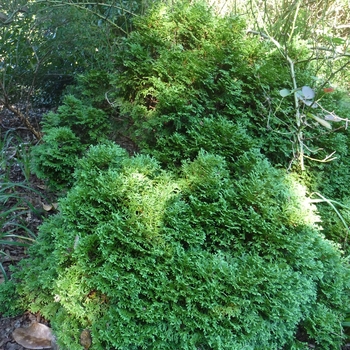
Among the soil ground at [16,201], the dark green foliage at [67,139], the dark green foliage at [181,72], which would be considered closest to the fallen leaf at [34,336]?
the soil ground at [16,201]

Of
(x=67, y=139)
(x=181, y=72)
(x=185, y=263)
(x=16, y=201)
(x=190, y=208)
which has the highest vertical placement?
(x=181, y=72)

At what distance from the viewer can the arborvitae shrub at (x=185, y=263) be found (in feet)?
4.77

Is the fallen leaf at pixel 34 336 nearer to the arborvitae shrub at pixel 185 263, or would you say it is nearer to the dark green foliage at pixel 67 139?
the arborvitae shrub at pixel 185 263

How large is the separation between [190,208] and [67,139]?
1066 mm

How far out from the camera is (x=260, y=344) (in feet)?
5.13

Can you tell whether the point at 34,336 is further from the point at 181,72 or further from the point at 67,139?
the point at 181,72

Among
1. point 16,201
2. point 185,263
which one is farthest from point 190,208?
point 16,201

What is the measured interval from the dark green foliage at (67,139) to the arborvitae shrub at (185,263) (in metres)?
0.42

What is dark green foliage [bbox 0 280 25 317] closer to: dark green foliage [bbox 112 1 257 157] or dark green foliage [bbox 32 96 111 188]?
dark green foliage [bbox 32 96 111 188]

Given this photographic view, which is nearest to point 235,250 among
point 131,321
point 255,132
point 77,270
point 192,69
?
point 131,321

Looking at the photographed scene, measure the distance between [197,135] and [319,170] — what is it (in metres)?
1.05

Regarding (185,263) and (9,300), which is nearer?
(185,263)

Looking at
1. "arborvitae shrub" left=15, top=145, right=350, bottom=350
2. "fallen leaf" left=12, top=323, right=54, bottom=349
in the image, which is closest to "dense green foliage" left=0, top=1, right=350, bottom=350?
"arborvitae shrub" left=15, top=145, right=350, bottom=350

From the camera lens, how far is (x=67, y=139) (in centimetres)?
220
